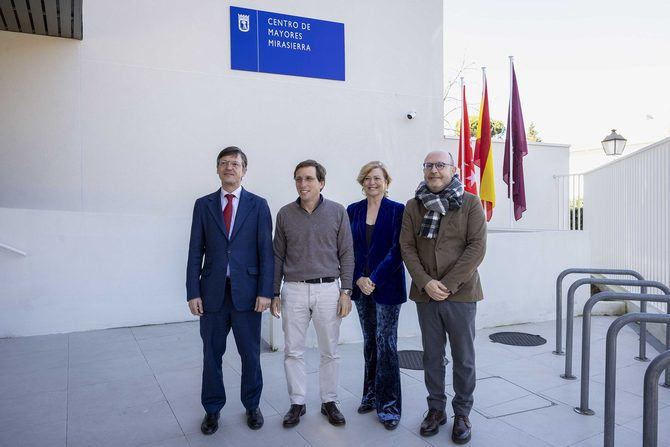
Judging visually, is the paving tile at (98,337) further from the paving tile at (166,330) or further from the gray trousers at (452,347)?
the gray trousers at (452,347)

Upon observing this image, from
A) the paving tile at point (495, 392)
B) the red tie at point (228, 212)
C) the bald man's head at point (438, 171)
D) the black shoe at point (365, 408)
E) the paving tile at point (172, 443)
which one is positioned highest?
the bald man's head at point (438, 171)

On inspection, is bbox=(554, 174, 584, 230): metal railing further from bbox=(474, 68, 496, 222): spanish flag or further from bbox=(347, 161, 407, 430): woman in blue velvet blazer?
bbox=(347, 161, 407, 430): woman in blue velvet blazer

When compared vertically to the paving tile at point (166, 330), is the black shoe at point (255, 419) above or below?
above

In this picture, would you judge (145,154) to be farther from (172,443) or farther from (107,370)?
(172,443)

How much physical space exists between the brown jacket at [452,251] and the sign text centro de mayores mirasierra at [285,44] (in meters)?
4.26

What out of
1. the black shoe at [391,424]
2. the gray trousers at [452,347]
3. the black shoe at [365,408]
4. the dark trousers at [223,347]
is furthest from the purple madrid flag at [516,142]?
the dark trousers at [223,347]

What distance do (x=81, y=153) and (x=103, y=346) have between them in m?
2.23

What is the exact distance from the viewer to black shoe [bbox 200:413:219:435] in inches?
123

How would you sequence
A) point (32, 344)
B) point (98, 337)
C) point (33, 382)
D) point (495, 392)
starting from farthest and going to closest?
point (98, 337), point (32, 344), point (33, 382), point (495, 392)

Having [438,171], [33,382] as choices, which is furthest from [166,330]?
[438,171]

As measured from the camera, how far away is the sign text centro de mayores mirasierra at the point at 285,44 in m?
6.50

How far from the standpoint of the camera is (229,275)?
3113mm

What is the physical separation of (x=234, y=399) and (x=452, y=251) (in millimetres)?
1956

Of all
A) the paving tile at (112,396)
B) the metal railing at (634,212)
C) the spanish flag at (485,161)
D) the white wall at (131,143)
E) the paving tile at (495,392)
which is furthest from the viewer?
the spanish flag at (485,161)
